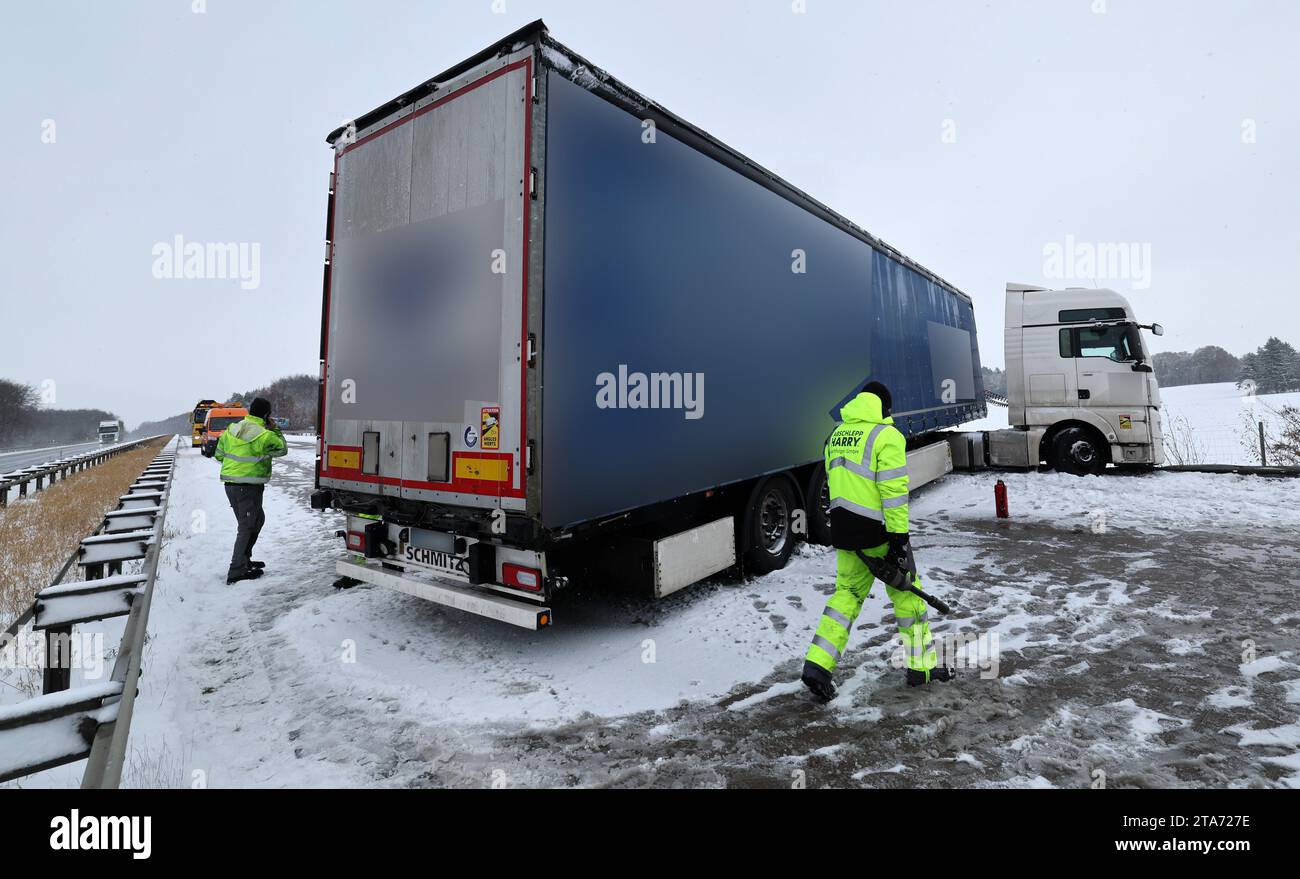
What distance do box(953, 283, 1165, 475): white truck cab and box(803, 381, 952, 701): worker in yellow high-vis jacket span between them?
9.15 metres

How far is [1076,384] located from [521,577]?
35.8ft

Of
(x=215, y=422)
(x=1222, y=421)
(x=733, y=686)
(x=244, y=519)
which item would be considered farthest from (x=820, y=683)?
(x=1222, y=421)

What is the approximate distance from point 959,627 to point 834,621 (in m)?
1.67

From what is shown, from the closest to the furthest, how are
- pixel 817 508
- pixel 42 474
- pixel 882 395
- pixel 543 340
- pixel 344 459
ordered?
pixel 543 340, pixel 882 395, pixel 344 459, pixel 817 508, pixel 42 474

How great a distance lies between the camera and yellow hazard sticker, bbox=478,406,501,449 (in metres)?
3.47

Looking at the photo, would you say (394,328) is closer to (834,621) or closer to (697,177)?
(697,177)

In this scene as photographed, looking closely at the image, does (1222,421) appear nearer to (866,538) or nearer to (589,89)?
(866,538)

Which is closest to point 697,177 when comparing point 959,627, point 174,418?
point 959,627

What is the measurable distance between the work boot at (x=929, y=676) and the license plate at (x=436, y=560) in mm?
2838

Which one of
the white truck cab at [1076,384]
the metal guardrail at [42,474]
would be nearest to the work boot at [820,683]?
the white truck cab at [1076,384]

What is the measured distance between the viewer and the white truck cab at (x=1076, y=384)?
10039 mm

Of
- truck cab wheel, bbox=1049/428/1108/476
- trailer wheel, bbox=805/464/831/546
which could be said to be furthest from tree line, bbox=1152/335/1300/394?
trailer wheel, bbox=805/464/831/546

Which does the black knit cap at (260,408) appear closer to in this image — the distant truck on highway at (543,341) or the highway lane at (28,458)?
the distant truck on highway at (543,341)

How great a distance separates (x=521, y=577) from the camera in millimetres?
3688
